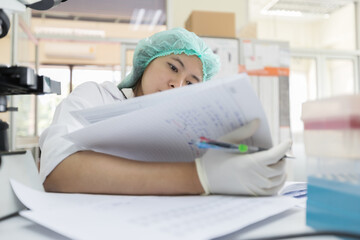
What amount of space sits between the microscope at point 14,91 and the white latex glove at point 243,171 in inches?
11.6

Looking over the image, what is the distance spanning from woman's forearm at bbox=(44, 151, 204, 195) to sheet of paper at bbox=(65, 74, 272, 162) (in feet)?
0.11

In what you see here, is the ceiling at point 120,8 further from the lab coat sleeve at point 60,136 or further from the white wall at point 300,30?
the white wall at point 300,30

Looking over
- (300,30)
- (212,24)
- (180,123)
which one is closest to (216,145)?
(180,123)

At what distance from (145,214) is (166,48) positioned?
1016mm

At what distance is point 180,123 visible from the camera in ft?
1.68

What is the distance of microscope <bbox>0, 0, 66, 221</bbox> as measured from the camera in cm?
43

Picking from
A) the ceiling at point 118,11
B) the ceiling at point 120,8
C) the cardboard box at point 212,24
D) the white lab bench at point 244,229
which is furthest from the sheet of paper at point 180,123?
the ceiling at point 120,8

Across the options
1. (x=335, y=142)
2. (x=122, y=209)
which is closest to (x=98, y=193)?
(x=122, y=209)

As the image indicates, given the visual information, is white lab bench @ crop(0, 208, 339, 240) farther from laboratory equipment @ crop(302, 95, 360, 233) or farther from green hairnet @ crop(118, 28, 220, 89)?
green hairnet @ crop(118, 28, 220, 89)

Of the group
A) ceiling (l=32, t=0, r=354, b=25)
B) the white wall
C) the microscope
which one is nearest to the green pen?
the microscope

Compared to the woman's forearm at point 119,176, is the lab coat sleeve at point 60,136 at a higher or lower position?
higher

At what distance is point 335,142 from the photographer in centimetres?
32

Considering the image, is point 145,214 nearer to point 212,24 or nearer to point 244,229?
point 244,229

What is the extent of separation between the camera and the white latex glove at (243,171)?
0.53m
